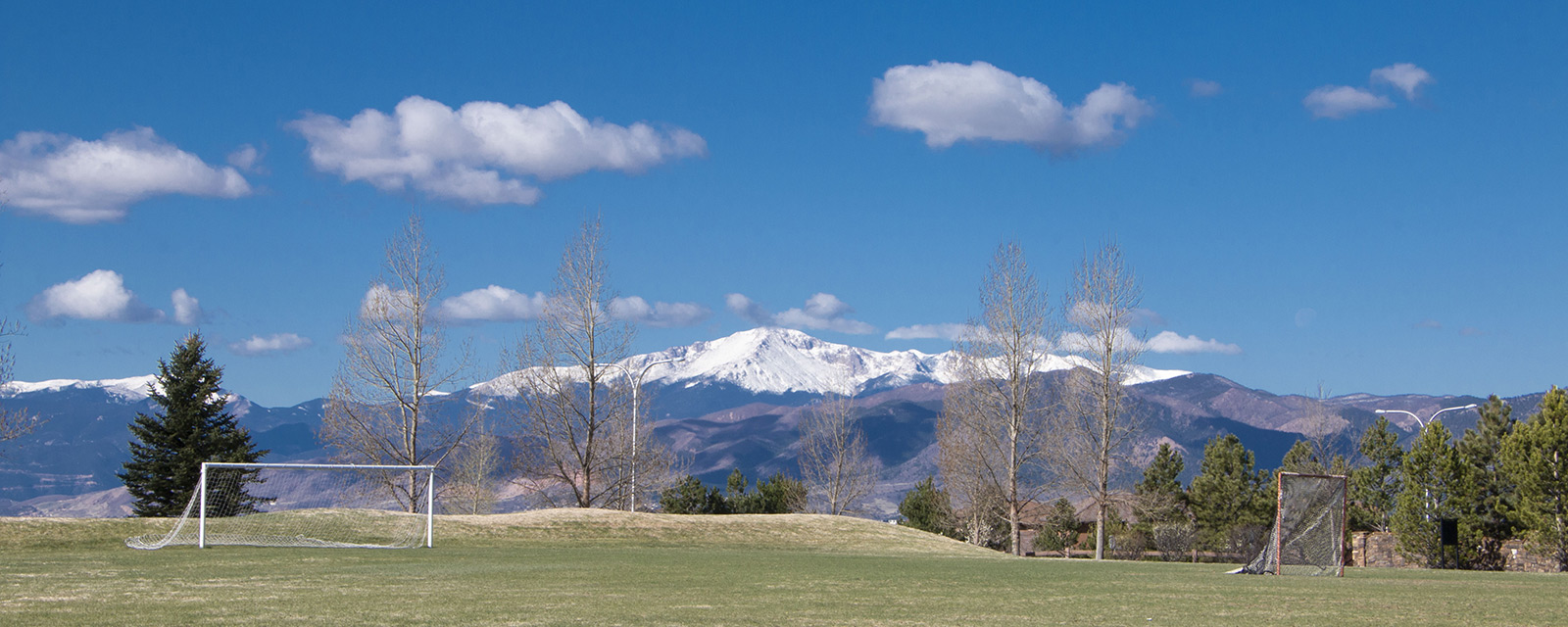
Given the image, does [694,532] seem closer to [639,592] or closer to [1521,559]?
[639,592]

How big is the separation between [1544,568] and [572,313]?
117 feet

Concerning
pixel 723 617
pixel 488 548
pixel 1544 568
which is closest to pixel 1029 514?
pixel 1544 568

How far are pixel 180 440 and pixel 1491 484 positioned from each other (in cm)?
5310

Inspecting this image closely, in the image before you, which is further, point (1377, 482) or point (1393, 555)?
point (1377, 482)

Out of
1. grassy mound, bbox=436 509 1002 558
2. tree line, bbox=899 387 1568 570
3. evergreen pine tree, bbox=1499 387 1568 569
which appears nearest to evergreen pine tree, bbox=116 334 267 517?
grassy mound, bbox=436 509 1002 558

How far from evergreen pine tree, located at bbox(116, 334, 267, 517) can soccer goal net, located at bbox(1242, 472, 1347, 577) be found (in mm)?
40712

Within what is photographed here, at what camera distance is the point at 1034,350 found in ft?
155

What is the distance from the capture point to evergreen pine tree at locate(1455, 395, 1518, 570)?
138ft

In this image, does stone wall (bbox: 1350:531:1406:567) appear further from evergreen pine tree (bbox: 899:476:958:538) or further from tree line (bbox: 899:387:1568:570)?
evergreen pine tree (bbox: 899:476:958:538)

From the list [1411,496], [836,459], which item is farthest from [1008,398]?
[836,459]

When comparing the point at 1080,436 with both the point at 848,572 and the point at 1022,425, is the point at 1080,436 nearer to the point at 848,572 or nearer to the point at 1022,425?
the point at 1022,425

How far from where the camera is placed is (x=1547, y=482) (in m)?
39.0

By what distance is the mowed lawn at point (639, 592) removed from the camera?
12.3 m

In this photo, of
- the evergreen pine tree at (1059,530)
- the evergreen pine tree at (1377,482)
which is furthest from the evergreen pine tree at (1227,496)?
the evergreen pine tree at (1059,530)
